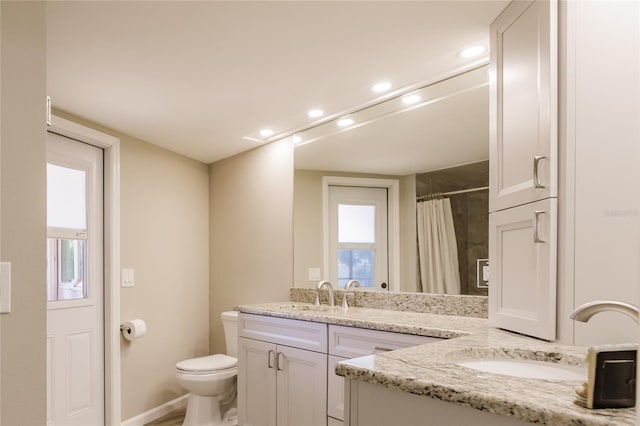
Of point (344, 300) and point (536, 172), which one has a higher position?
point (536, 172)

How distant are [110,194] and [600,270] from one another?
3033 millimetres

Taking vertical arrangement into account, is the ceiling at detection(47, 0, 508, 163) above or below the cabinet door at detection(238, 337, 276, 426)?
above

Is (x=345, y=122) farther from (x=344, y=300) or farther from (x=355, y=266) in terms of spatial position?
(x=344, y=300)

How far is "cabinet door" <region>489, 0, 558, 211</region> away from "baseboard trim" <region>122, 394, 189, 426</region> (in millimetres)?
3017

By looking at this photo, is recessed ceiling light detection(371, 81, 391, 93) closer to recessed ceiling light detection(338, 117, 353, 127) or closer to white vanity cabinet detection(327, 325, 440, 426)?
recessed ceiling light detection(338, 117, 353, 127)

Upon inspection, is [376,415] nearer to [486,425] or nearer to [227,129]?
[486,425]

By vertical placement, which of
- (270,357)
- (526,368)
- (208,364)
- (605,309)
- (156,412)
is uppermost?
(605,309)

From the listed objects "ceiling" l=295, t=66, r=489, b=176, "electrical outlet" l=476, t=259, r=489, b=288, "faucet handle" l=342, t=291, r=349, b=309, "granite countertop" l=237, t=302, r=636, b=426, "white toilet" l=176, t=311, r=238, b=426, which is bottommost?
"white toilet" l=176, t=311, r=238, b=426

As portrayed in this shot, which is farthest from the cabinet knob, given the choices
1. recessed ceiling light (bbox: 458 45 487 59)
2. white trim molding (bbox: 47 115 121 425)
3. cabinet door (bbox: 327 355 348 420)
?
recessed ceiling light (bbox: 458 45 487 59)

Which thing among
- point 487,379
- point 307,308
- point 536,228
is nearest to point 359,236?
point 307,308

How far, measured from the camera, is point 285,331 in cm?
276

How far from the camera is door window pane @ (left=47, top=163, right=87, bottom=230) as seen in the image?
291cm

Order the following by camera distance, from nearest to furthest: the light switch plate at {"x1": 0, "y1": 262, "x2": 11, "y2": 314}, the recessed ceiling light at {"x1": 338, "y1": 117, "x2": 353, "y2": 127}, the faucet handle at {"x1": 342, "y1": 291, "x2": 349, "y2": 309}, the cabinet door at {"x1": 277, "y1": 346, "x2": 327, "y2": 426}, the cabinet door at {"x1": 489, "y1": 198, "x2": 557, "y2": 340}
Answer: the light switch plate at {"x1": 0, "y1": 262, "x2": 11, "y2": 314}
the cabinet door at {"x1": 489, "y1": 198, "x2": 557, "y2": 340}
the cabinet door at {"x1": 277, "y1": 346, "x2": 327, "y2": 426}
the faucet handle at {"x1": 342, "y1": 291, "x2": 349, "y2": 309}
the recessed ceiling light at {"x1": 338, "y1": 117, "x2": 353, "y2": 127}

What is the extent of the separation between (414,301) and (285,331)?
2.61ft
